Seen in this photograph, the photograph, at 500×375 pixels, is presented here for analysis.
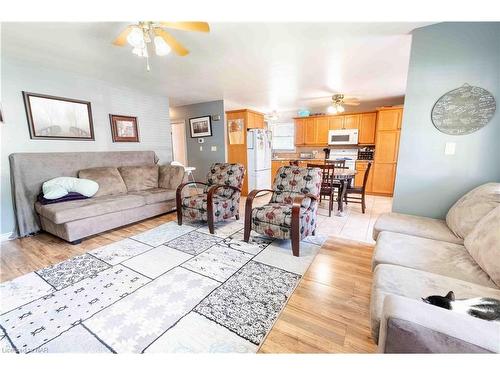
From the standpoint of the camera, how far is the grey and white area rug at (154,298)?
1268 mm

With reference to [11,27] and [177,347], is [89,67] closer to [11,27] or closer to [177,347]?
[11,27]

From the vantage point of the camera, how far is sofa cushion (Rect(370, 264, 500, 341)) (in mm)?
1005

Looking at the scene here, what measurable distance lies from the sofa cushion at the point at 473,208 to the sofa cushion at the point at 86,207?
12.0ft

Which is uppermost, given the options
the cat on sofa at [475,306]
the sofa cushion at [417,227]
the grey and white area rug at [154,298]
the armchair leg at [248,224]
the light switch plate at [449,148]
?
the light switch plate at [449,148]

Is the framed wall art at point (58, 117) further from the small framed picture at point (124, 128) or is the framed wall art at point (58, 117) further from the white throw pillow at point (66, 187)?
the white throw pillow at point (66, 187)

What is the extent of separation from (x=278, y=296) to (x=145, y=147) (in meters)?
4.01

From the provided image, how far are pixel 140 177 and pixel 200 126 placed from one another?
223cm

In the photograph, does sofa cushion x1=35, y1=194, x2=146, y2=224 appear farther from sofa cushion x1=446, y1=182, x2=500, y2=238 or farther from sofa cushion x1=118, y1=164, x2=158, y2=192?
sofa cushion x1=446, y1=182, x2=500, y2=238

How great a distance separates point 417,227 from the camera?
1.83 meters

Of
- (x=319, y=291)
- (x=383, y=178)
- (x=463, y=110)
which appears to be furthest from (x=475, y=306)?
(x=383, y=178)

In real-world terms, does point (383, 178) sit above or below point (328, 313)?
above

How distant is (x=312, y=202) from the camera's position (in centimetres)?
251

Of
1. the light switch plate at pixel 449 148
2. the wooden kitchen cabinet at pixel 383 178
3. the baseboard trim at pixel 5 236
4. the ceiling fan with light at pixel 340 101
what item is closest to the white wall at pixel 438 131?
the light switch plate at pixel 449 148

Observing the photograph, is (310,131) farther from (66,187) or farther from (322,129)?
(66,187)
